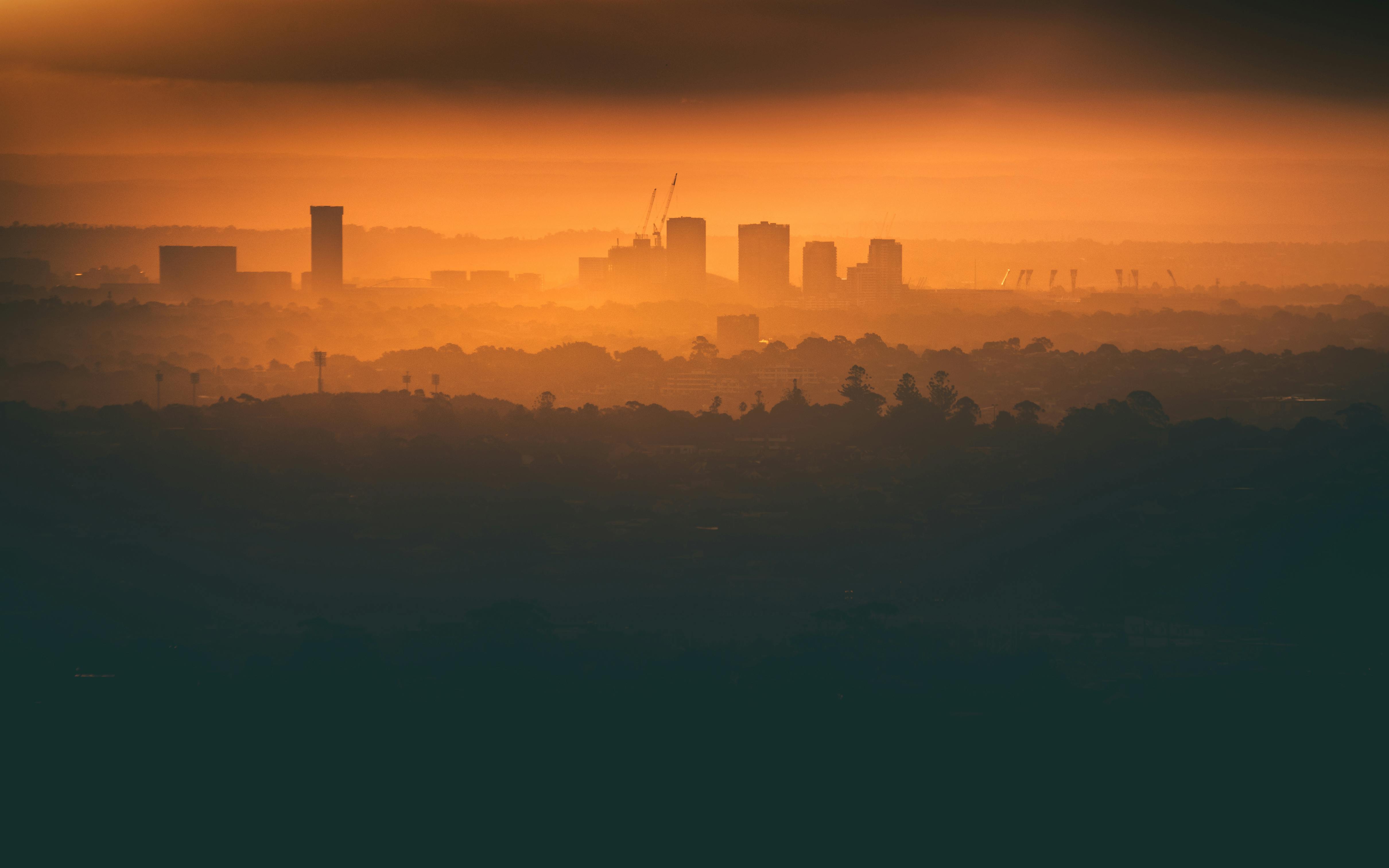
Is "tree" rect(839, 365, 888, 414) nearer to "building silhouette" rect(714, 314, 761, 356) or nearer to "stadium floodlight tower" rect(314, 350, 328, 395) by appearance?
"building silhouette" rect(714, 314, 761, 356)

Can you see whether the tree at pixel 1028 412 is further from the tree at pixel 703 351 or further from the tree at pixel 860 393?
the tree at pixel 703 351

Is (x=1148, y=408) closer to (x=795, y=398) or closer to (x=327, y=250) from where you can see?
(x=795, y=398)

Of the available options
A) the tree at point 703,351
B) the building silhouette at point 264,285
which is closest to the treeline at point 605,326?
the tree at point 703,351

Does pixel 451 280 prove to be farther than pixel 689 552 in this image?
Yes

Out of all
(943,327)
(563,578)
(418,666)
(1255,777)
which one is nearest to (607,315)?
(943,327)

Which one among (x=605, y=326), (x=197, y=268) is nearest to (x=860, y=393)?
(x=605, y=326)

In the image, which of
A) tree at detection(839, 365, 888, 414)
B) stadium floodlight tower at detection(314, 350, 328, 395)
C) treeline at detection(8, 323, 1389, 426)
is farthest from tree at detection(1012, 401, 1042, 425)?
stadium floodlight tower at detection(314, 350, 328, 395)
